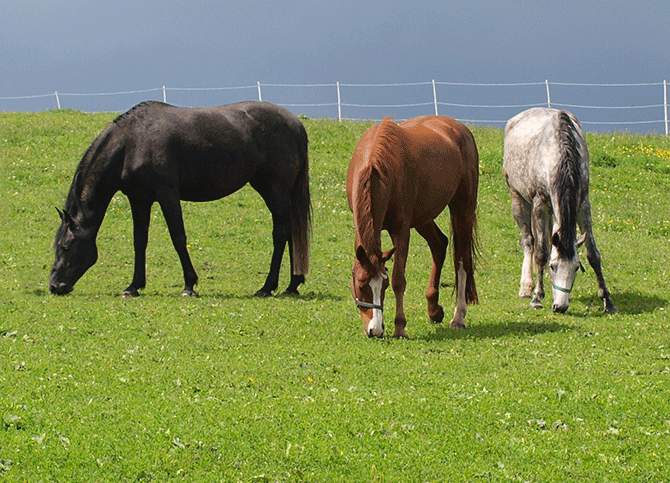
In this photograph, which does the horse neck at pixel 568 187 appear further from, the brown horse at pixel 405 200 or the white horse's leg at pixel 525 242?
the white horse's leg at pixel 525 242

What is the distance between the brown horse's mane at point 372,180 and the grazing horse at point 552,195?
321 cm

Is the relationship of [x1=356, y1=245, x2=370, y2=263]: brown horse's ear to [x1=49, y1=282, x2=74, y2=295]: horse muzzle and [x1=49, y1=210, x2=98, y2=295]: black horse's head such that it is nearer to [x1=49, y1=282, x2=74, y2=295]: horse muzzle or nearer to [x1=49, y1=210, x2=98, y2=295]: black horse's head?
[x1=49, y1=210, x2=98, y2=295]: black horse's head

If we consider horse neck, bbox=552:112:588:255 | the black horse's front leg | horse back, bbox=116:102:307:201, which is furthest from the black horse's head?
horse neck, bbox=552:112:588:255

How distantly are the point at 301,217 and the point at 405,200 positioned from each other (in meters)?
4.51

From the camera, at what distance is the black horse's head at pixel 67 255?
12.5m

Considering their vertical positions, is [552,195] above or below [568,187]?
below

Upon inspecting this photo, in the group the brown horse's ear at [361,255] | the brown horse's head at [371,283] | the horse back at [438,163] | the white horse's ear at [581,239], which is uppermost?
the horse back at [438,163]

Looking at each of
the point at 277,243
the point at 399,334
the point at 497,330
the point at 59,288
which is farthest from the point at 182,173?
the point at 497,330

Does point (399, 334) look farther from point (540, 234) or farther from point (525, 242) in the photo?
point (525, 242)

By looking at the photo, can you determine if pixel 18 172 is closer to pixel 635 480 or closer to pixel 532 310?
pixel 532 310

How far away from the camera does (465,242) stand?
10570 millimetres

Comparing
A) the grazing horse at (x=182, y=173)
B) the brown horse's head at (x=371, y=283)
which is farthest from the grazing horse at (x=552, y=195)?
the grazing horse at (x=182, y=173)

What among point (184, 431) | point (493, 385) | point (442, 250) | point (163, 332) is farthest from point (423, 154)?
point (184, 431)

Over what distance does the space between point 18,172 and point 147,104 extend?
34.7 ft
